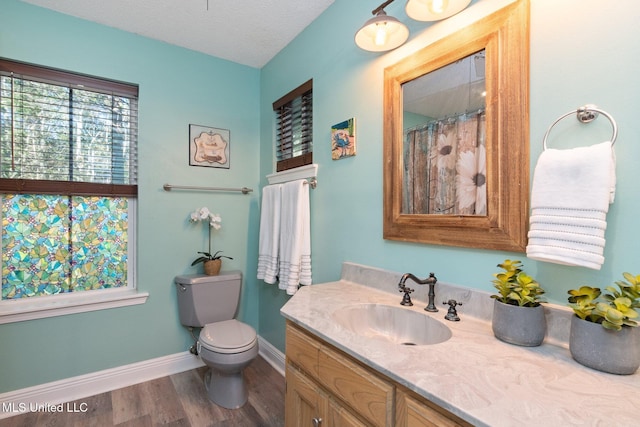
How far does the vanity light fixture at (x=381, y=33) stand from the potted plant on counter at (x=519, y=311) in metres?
1.05

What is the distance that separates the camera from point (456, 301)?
3.67 ft

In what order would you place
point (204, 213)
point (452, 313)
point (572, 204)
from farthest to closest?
point (204, 213) → point (452, 313) → point (572, 204)

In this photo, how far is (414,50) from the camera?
4.33 ft

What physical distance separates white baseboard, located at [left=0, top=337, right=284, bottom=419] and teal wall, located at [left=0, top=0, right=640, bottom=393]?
0.16 feet

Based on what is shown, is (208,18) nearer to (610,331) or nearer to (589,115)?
(589,115)

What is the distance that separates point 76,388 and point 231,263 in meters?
1.23

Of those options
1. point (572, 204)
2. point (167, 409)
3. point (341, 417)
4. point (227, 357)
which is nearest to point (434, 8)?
point (572, 204)

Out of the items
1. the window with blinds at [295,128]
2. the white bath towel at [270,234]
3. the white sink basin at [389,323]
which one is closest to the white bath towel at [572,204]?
the white sink basin at [389,323]

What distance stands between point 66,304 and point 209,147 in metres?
1.41

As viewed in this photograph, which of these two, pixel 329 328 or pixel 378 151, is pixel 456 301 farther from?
pixel 378 151

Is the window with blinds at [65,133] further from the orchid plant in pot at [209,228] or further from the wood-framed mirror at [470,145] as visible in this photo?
the wood-framed mirror at [470,145]

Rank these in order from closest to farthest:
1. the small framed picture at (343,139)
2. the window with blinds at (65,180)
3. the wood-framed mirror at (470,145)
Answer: the wood-framed mirror at (470,145)
the small framed picture at (343,139)
the window with blinds at (65,180)

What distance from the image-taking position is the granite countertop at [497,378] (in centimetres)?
56

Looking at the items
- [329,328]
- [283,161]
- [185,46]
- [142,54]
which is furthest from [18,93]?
[329,328]
